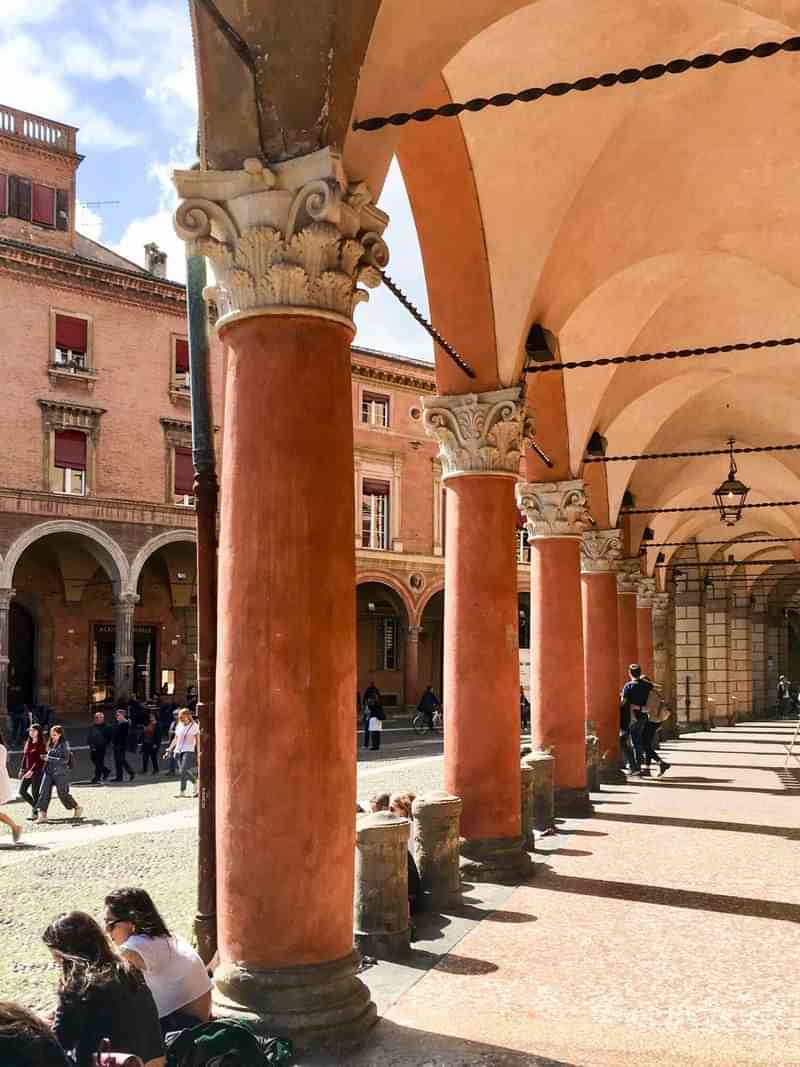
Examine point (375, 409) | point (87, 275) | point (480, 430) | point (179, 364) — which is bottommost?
point (480, 430)

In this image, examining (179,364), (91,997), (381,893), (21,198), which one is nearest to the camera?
(91,997)

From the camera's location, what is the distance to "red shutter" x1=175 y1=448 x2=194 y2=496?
30.5 meters

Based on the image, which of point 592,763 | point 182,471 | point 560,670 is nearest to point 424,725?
point 182,471

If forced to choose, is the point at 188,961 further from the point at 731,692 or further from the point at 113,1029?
the point at 731,692

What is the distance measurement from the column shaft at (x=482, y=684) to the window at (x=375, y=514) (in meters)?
26.9

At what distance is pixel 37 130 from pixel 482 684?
2578 centimetres

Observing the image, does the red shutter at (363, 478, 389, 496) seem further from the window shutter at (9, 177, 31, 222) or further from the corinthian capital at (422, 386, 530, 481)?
the corinthian capital at (422, 386, 530, 481)

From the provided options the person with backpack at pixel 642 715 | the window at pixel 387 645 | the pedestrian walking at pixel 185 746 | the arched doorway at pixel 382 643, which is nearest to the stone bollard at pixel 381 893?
the pedestrian walking at pixel 185 746

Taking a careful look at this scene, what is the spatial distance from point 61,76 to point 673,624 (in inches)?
1033

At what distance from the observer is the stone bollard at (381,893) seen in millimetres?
6305

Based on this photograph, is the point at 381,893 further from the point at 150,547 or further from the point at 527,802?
the point at 150,547

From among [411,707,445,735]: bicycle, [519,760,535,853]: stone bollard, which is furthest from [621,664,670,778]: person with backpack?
[411,707,445,735]: bicycle

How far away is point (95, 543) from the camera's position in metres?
28.6

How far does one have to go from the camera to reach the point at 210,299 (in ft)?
18.6
